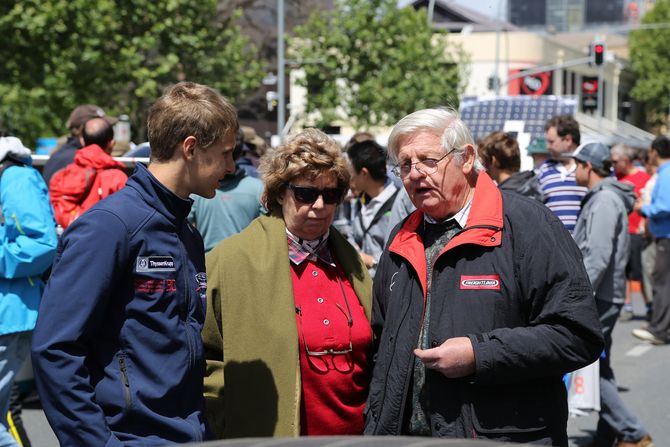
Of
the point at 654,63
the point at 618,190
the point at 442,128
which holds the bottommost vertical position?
the point at 654,63

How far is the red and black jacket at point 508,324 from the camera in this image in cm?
329

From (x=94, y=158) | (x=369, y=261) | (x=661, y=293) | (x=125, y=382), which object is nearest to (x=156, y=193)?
(x=125, y=382)

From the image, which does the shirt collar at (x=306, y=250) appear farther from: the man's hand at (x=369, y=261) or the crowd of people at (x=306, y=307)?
the man's hand at (x=369, y=261)

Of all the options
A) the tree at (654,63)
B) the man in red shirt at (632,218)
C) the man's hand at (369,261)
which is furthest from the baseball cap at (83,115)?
the tree at (654,63)

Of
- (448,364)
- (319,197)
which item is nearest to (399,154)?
(319,197)

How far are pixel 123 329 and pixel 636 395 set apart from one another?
6635mm

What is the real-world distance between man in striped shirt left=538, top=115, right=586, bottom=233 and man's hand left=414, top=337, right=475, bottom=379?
462 cm

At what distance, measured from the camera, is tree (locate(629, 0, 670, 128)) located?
78875 millimetres

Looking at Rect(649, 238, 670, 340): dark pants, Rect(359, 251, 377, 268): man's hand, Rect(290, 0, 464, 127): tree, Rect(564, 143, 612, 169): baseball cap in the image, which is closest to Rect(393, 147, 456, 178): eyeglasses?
Rect(359, 251, 377, 268): man's hand

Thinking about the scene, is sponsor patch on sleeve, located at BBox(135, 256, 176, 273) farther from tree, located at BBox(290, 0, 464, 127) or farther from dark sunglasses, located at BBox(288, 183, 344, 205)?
tree, located at BBox(290, 0, 464, 127)

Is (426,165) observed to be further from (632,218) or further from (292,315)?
(632,218)

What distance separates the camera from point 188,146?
3193mm

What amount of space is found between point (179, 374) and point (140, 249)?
15.2 inches

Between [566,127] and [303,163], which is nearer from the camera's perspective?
[303,163]
